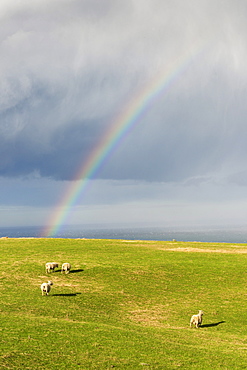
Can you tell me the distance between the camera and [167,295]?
33094mm

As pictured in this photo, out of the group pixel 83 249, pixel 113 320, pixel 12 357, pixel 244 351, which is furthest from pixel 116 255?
pixel 12 357

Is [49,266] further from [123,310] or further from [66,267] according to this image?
[123,310]

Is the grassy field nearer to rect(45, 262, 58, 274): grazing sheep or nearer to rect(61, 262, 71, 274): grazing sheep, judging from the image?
rect(45, 262, 58, 274): grazing sheep

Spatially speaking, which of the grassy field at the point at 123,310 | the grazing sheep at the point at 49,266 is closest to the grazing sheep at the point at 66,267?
the grassy field at the point at 123,310

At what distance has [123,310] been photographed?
91.6 feet

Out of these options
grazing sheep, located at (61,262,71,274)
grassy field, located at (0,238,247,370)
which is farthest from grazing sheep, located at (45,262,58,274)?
grazing sheep, located at (61,262,71,274)

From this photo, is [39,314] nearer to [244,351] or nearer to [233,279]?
[244,351]

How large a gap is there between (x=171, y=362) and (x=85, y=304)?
47.2ft

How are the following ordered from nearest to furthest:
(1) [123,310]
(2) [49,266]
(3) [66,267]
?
(1) [123,310] < (2) [49,266] < (3) [66,267]

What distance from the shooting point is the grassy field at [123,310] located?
51.1ft

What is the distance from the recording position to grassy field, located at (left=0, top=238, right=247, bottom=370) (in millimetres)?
15586

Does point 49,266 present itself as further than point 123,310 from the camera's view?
Yes

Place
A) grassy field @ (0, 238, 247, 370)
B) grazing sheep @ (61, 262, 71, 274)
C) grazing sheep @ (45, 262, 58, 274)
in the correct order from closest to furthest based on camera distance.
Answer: grassy field @ (0, 238, 247, 370) → grazing sheep @ (45, 262, 58, 274) → grazing sheep @ (61, 262, 71, 274)

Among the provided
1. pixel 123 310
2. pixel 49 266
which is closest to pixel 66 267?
pixel 49 266
